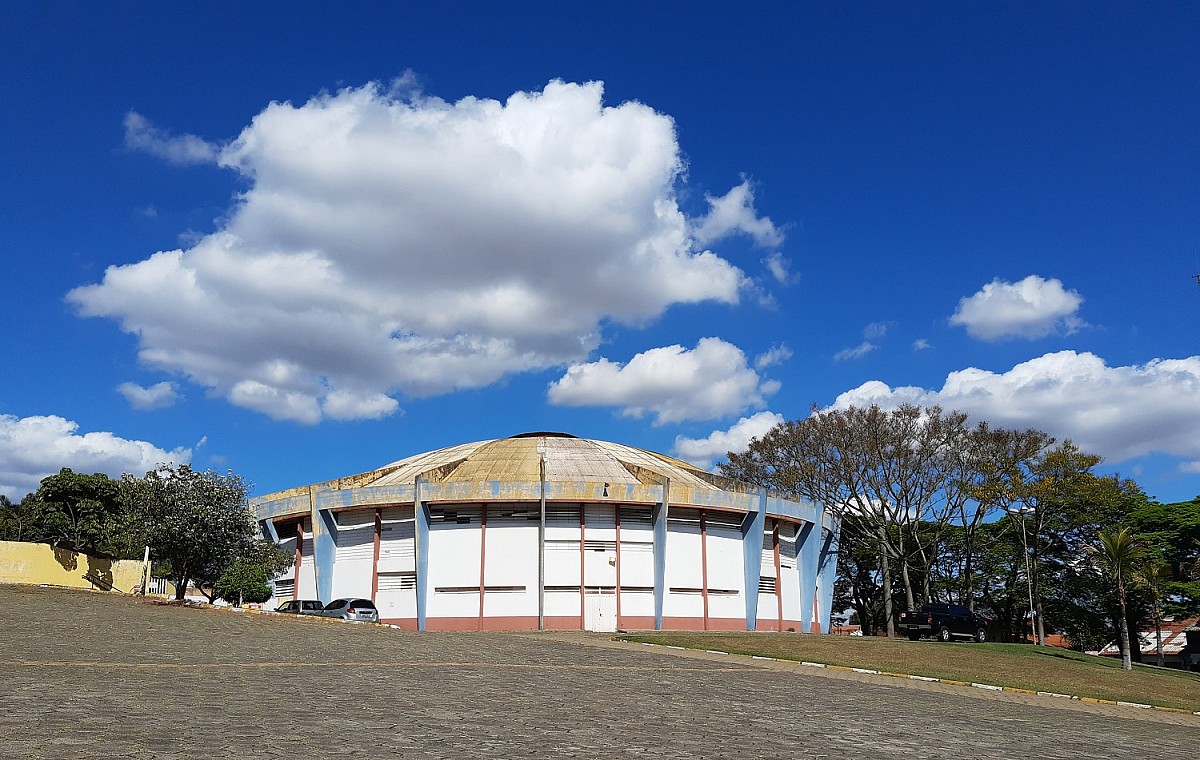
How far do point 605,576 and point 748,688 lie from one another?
28.5m

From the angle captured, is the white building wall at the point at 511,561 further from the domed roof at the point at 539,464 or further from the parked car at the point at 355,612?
the parked car at the point at 355,612

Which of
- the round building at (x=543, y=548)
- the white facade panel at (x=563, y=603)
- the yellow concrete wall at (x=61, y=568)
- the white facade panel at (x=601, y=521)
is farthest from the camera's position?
the yellow concrete wall at (x=61, y=568)

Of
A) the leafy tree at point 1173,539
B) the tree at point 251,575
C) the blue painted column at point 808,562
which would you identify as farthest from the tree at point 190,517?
the leafy tree at point 1173,539

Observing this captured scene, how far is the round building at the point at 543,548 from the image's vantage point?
152 feet

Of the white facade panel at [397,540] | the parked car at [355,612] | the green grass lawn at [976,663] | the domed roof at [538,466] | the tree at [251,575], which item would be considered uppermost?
the domed roof at [538,466]

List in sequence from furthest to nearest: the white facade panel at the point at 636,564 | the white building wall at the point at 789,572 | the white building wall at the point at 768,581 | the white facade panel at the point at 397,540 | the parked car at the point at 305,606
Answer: the white building wall at the point at 789,572, the white building wall at the point at 768,581, the white facade panel at the point at 397,540, the white facade panel at the point at 636,564, the parked car at the point at 305,606

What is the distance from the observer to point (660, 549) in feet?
155

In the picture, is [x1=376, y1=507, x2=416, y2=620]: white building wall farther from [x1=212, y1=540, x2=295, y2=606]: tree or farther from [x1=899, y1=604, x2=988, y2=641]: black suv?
[x1=899, y1=604, x2=988, y2=641]: black suv

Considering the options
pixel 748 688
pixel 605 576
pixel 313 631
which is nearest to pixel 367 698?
pixel 748 688

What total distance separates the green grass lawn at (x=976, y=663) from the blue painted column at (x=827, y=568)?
1916cm

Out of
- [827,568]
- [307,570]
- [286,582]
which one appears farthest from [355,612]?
[827,568]

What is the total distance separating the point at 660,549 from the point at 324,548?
18028 millimetres

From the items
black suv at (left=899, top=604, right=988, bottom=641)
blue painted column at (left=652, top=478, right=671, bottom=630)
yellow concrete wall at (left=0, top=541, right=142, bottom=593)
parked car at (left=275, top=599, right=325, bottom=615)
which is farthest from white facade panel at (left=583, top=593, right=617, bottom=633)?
yellow concrete wall at (left=0, top=541, right=142, bottom=593)

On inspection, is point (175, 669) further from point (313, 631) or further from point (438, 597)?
point (438, 597)
